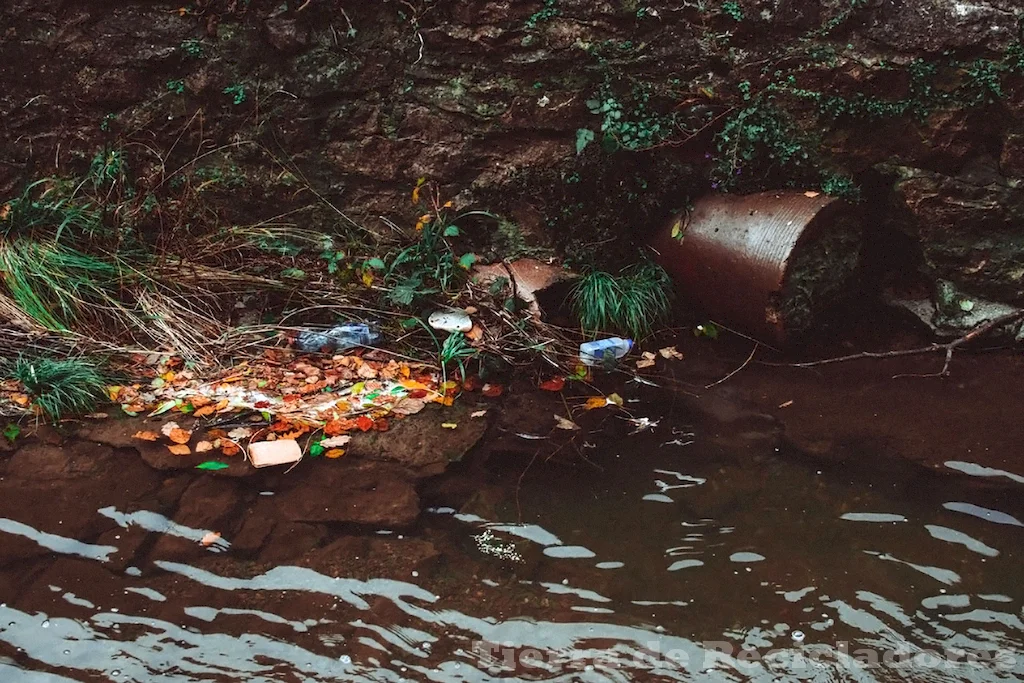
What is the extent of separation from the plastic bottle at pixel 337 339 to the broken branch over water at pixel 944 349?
2.13m

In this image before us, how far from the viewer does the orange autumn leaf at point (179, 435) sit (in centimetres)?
352

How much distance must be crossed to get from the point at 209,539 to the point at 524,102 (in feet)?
8.77

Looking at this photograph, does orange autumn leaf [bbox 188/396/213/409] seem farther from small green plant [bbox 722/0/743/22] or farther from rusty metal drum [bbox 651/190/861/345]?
small green plant [bbox 722/0/743/22]

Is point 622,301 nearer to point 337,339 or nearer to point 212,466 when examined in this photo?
point 337,339

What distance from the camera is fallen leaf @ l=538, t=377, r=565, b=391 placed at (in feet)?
13.0

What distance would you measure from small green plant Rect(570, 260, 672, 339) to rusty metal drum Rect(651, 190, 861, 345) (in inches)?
7.3

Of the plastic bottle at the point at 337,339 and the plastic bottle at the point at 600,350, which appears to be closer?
the plastic bottle at the point at 600,350

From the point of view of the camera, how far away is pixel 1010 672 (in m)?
2.29

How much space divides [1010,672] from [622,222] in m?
2.87

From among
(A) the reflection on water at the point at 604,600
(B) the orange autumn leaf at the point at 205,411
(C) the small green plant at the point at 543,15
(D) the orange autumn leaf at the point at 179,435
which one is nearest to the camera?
(A) the reflection on water at the point at 604,600

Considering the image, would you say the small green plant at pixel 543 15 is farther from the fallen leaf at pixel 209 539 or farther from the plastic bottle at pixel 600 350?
the fallen leaf at pixel 209 539

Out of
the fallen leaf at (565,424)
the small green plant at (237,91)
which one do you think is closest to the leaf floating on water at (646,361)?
the fallen leaf at (565,424)

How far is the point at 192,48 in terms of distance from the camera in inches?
171

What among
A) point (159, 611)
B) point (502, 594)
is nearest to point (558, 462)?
point (502, 594)
